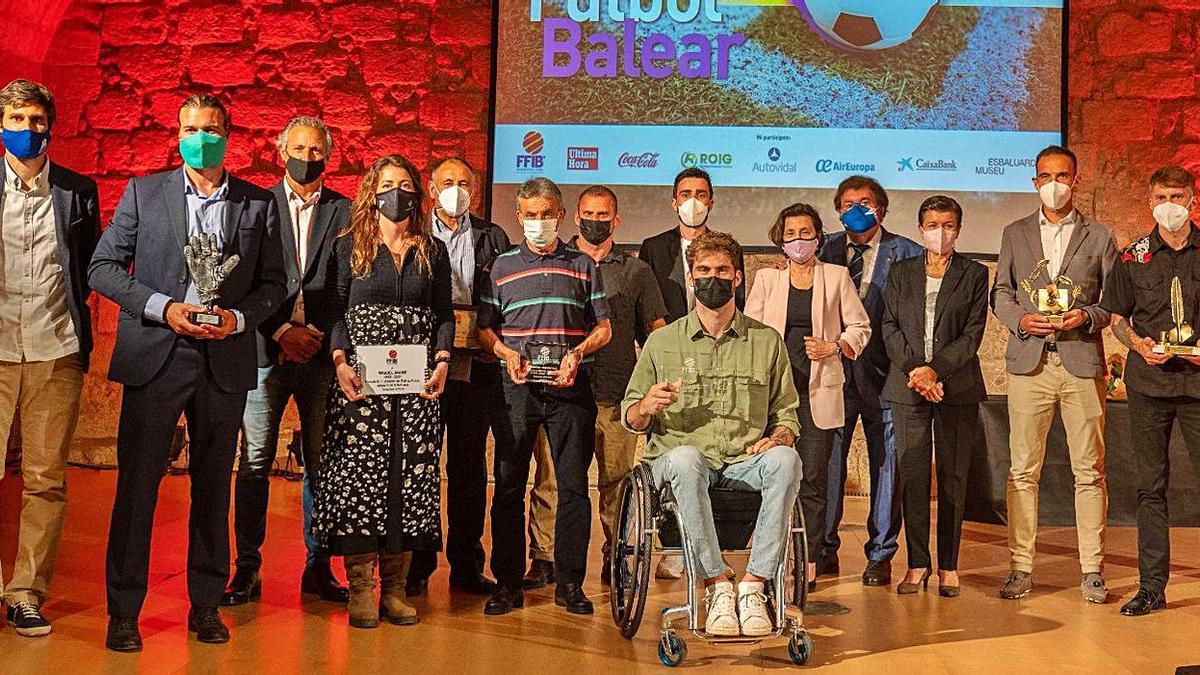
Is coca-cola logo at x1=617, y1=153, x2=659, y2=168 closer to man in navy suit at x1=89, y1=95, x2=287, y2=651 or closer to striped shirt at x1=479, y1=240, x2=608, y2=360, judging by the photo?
striped shirt at x1=479, y1=240, x2=608, y2=360

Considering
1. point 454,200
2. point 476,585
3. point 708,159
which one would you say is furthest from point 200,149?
point 708,159

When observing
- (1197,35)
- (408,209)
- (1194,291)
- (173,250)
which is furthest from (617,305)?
(1197,35)

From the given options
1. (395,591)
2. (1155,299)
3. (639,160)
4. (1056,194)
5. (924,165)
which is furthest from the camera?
(639,160)

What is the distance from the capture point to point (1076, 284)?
4.75 m

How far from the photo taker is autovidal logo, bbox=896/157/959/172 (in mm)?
7152

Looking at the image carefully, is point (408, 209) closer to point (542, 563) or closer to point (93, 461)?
point (542, 563)

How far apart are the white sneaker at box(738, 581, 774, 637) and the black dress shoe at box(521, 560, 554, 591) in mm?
Answer: 1238

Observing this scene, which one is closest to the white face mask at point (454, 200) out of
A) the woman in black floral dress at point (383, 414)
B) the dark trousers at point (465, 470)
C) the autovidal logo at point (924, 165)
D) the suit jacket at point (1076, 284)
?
the woman in black floral dress at point (383, 414)

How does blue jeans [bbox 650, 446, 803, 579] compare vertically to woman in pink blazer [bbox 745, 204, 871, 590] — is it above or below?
below

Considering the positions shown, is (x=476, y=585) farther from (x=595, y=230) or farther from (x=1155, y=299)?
(x=1155, y=299)

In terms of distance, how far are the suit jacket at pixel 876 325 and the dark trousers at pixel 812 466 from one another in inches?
17.0

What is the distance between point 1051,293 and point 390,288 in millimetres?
2389

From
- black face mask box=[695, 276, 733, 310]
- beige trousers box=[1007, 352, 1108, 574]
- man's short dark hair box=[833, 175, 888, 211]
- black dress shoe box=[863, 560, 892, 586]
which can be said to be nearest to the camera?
black face mask box=[695, 276, 733, 310]

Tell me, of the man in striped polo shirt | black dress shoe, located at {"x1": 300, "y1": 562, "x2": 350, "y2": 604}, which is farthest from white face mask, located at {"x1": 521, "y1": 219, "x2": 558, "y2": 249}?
black dress shoe, located at {"x1": 300, "y1": 562, "x2": 350, "y2": 604}
